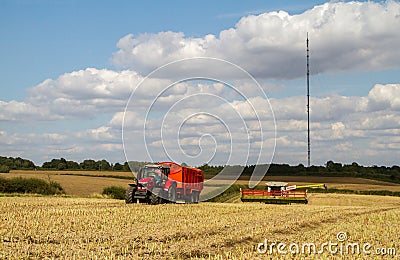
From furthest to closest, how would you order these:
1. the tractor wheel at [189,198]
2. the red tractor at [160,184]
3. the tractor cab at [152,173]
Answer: the tractor wheel at [189,198], the tractor cab at [152,173], the red tractor at [160,184]

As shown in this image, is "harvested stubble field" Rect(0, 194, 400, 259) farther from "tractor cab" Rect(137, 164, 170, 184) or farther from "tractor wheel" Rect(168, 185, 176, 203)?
"tractor wheel" Rect(168, 185, 176, 203)

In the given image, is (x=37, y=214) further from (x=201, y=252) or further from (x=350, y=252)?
(x=350, y=252)

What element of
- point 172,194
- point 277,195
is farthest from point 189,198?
point 277,195

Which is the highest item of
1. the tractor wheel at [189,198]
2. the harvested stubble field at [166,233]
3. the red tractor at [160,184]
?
the red tractor at [160,184]

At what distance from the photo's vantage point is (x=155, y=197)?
2788 centimetres

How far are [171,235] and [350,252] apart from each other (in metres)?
5.04

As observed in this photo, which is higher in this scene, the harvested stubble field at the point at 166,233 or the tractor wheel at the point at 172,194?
the tractor wheel at the point at 172,194

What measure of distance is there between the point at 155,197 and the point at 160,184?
0.98m

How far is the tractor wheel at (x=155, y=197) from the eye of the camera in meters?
27.8

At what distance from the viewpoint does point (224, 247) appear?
44.1 ft

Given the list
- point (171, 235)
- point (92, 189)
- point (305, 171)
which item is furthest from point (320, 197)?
point (305, 171)

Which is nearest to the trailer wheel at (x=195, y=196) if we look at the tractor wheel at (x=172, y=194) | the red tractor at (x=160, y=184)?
the red tractor at (x=160, y=184)

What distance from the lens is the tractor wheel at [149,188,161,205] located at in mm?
27812

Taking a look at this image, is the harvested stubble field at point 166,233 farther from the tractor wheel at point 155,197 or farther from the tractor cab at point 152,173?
the tractor cab at point 152,173
